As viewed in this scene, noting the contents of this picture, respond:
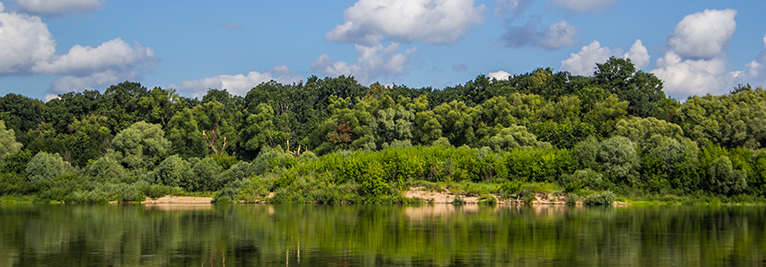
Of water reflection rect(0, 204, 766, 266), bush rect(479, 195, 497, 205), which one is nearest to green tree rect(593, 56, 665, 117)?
bush rect(479, 195, 497, 205)

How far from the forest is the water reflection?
14.3m

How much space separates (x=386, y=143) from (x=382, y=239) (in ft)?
136

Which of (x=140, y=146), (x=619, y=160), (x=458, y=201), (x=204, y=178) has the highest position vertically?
(x=140, y=146)

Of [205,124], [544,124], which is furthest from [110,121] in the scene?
[544,124]

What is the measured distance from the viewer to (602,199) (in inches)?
2009

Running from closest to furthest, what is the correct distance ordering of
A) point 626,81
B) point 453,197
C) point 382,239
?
point 382,239 → point 453,197 → point 626,81

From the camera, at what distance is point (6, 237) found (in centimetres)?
2780

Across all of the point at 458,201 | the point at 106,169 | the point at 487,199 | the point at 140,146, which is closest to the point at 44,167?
the point at 106,169

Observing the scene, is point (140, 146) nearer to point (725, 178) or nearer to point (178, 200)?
point (178, 200)

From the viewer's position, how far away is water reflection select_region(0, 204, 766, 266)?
2141 centimetres

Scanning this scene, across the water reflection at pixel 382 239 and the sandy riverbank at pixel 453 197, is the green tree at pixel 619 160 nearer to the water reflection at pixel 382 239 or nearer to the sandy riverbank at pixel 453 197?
the sandy riverbank at pixel 453 197

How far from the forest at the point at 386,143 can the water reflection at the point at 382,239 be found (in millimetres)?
14291

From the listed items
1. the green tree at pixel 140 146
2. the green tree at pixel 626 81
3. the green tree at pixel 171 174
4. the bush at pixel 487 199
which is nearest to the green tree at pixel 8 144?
the green tree at pixel 140 146

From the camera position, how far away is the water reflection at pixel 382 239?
21.4m
